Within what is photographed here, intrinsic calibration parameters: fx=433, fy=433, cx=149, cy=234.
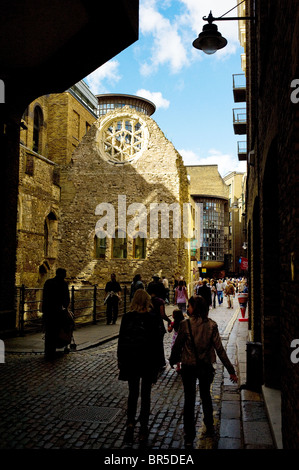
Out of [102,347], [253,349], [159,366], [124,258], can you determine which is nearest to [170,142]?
[124,258]

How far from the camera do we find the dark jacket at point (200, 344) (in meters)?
4.55

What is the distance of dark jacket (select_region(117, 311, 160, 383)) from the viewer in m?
4.46

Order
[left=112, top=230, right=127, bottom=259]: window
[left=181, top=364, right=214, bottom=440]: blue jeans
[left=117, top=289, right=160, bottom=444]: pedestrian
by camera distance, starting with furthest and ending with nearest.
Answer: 1. [left=112, top=230, right=127, bottom=259]: window
2. [left=117, top=289, right=160, bottom=444]: pedestrian
3. [left=181, top=364, right=214, bottom=440]: blue jeans

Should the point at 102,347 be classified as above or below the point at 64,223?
below

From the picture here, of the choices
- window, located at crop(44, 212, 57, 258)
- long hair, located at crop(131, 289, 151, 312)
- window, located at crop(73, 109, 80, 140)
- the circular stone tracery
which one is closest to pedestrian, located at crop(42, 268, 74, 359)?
long hair, located at crop(131, 289, 151, 312)

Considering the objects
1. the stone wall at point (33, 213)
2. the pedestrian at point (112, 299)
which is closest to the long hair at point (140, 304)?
the pedestrian at point (112, 299)

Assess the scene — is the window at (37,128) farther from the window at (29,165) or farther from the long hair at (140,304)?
the long hair at (140,304)

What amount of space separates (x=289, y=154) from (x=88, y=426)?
365cm

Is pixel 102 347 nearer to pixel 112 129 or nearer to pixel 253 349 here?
pixel 253 349

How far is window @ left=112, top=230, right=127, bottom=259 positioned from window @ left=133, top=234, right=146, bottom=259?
1.90 feet

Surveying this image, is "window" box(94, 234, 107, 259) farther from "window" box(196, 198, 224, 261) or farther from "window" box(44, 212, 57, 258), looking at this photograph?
"window" box(196, 198, 224, 261)

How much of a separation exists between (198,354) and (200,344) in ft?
0.35

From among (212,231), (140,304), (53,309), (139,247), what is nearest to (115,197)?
(139,247)
